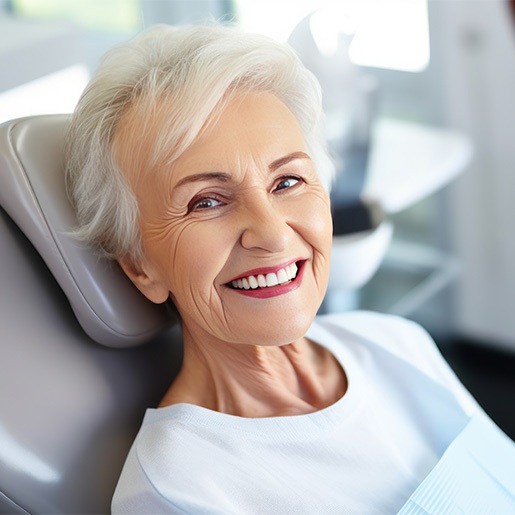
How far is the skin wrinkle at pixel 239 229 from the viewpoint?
1.05 m

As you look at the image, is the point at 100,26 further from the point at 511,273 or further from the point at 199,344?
the point at 199,344

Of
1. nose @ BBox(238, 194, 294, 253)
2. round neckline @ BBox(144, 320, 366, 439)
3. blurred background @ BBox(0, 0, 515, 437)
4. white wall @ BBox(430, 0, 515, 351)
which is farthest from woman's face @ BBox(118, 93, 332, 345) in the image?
white wall @ BBox(430, 0, 515, 351)

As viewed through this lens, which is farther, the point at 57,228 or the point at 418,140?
the point at 418,140

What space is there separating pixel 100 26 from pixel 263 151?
7.82 ft

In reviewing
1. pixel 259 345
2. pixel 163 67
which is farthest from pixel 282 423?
pixel 163 67

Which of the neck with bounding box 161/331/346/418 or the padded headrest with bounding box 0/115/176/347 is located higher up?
the padded headrest with bounding box 0/115/176/347

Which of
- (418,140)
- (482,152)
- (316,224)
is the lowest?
(482,152)

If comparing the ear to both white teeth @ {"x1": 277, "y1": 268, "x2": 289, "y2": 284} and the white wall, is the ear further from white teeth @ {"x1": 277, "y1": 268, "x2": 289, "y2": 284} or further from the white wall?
the white wall

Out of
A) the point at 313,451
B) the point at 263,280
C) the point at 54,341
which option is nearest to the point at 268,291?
the point at 263,280

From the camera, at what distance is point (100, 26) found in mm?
3240

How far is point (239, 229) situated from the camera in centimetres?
105

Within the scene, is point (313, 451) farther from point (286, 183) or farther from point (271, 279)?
point (286, 183)

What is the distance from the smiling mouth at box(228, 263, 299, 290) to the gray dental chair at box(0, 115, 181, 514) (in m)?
0.20

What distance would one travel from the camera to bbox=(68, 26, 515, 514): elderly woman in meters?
1.05
